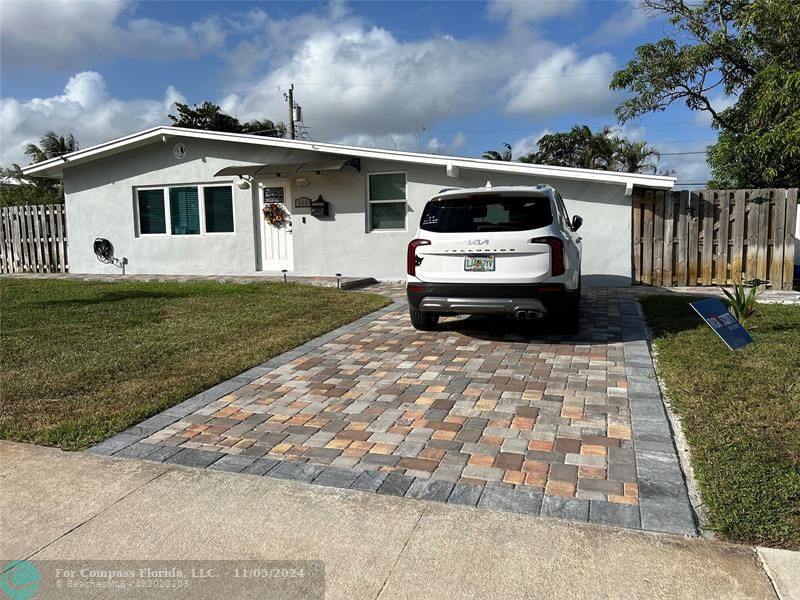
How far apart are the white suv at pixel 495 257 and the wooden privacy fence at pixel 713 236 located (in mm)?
5445

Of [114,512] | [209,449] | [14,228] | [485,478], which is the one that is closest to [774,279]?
[485,478]

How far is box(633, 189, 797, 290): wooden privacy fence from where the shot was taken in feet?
35.1

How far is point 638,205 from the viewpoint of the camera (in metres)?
11.4

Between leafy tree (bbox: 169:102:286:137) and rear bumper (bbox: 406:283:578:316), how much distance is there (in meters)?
27.5

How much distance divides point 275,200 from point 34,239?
7.76 metres

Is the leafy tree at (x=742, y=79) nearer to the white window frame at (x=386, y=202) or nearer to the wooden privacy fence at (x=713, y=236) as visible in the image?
the wooden privacy fence at (x=713, y=236)

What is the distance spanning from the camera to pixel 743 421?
12.9ft

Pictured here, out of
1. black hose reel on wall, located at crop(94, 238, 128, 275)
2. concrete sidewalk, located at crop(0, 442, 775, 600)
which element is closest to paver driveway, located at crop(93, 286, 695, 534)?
concrete sidewalk, located at crop(0, 442, 775, 600)

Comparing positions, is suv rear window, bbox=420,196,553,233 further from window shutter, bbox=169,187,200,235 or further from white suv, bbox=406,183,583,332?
window shutter, bbox=169,187,200,235

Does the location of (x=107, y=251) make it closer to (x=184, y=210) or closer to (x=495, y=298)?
(x=184, y=210)

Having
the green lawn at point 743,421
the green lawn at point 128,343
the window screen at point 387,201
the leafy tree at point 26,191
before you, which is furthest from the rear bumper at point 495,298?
the leafy tree at point 26,191

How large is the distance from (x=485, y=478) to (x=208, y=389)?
9.17 feet

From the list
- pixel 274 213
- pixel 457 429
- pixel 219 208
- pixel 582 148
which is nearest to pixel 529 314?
pixel 457 429

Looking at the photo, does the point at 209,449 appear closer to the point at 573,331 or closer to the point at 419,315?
the point at 419,315
